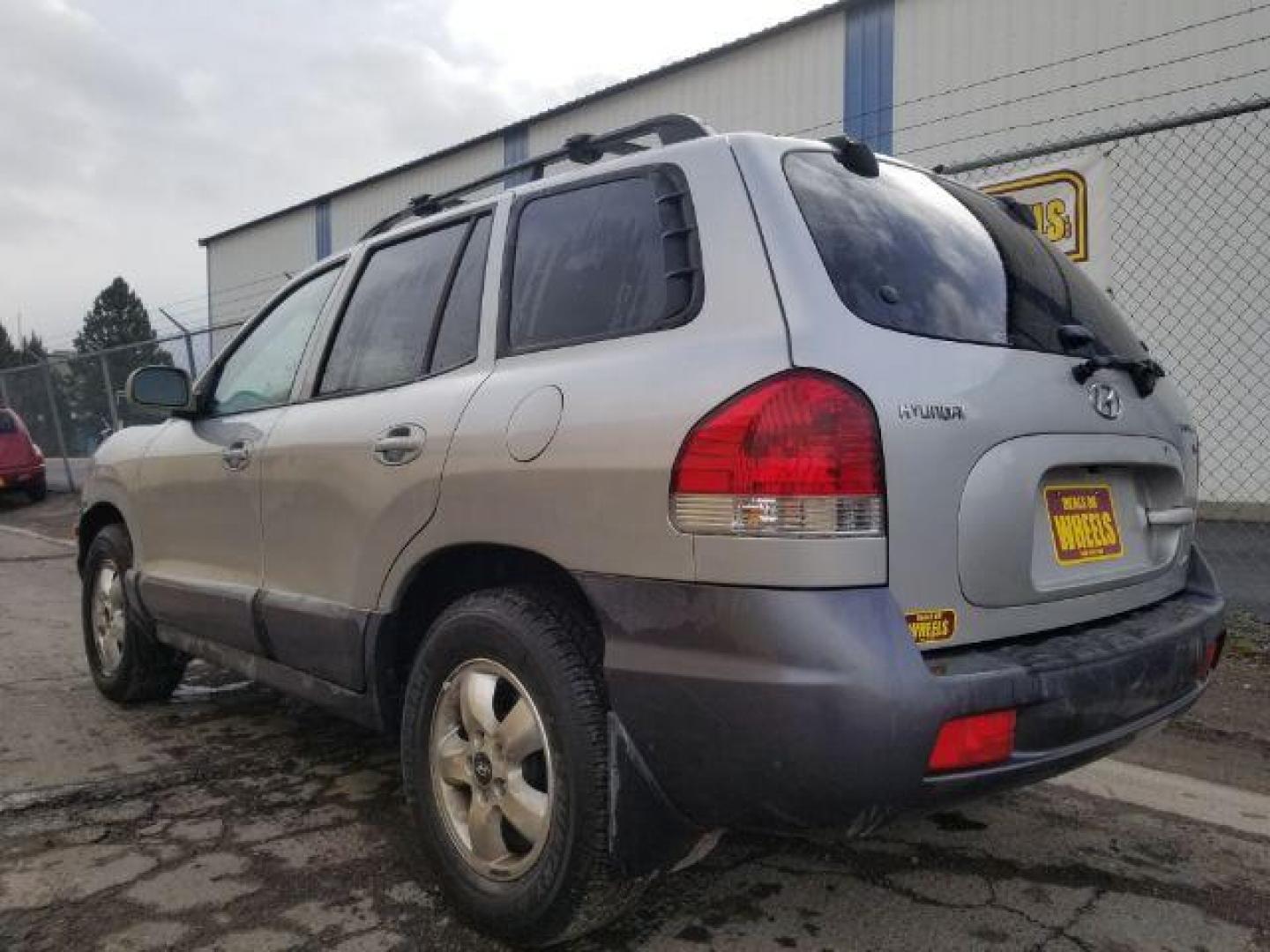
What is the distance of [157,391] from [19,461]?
502 inches

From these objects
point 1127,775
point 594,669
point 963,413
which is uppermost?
point 963,413

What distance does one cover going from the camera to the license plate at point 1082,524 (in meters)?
2.16

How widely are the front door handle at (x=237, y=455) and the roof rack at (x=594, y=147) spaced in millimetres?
800

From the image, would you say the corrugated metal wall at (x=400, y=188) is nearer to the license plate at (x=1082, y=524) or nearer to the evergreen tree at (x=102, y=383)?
the evergreen tree at (x=102, y=383)

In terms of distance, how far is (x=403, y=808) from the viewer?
121 inches

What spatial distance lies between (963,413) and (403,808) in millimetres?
2087

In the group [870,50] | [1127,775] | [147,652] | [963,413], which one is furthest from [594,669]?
[870,50]

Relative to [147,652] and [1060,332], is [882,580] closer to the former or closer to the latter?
[1060,332]

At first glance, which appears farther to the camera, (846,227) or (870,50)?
(870,50)

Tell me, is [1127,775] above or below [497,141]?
below

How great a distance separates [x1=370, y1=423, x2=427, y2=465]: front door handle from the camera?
2529mm

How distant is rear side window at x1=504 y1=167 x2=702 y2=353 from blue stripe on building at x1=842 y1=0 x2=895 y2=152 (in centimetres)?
1045

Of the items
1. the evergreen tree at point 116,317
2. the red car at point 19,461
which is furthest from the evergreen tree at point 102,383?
the evergreen tree at point 116,317

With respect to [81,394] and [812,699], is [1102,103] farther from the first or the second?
[81,394]
